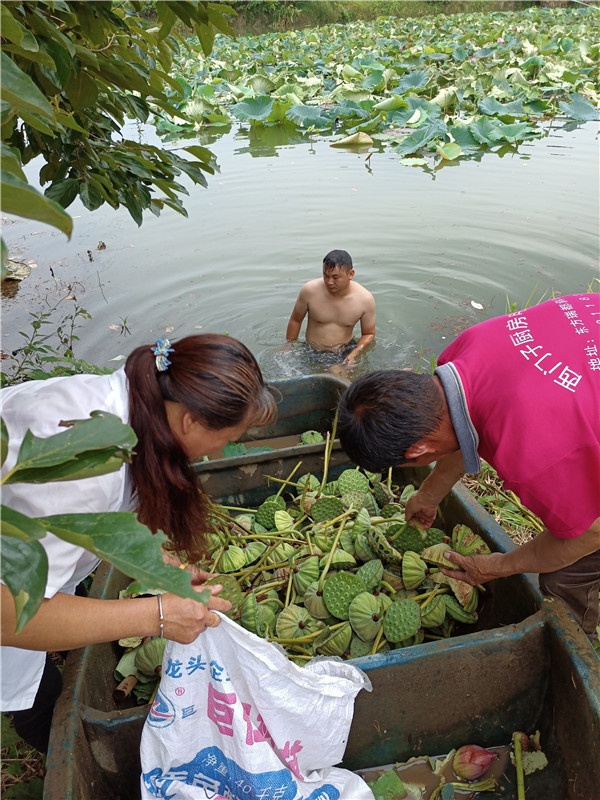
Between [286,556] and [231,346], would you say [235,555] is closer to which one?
[286,556]

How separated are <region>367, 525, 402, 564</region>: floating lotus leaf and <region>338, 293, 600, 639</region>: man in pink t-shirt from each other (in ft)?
0.85

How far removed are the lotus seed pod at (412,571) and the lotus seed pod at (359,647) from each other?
0.24 metres

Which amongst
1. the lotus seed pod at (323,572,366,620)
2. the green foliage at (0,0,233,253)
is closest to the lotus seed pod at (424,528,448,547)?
the lotus seed pod at (323,572,366,620)

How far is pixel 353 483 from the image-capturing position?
2.32m

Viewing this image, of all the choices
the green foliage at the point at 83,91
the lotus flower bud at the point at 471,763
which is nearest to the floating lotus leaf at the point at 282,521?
the lotus flower bud at the point at 471,763

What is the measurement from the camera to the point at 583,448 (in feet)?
4.63

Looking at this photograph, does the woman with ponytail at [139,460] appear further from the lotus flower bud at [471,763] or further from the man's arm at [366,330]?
the man's arm at [366,330]

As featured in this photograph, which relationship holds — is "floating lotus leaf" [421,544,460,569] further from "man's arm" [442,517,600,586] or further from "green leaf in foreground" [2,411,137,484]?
"green leaf in foreground" [2,411,137,484]

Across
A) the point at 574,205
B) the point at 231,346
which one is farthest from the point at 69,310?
the point at 574,205

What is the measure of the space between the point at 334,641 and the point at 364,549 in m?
0.37

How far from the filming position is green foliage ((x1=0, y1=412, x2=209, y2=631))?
0.56 meters

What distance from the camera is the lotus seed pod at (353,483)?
2.30 m

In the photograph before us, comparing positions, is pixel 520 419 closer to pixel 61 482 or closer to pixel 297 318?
pixel 61 482

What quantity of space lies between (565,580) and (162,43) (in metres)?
2.10
